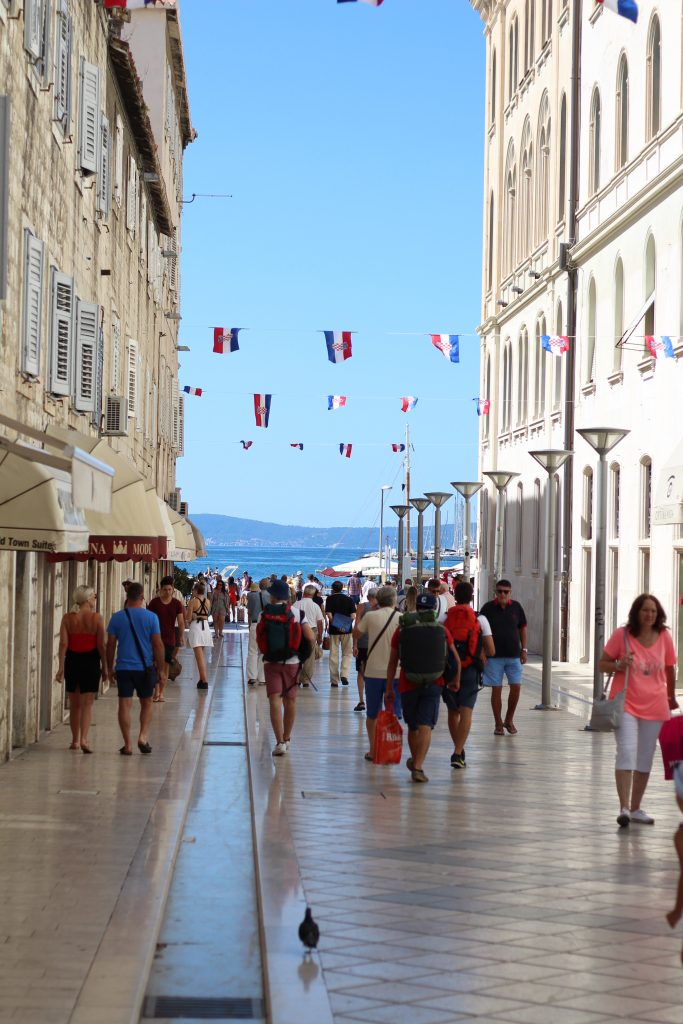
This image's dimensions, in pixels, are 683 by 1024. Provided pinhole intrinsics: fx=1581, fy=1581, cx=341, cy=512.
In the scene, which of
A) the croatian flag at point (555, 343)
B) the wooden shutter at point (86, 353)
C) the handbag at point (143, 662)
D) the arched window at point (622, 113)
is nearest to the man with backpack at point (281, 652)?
the handbag at point (143, 662)

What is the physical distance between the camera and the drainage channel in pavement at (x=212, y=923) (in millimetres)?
6938

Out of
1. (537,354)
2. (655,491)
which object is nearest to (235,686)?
(655,491)

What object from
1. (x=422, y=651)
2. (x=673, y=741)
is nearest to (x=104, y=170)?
(x=422, y=651)

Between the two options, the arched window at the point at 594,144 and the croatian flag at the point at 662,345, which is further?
the arched window at the point at 594,144

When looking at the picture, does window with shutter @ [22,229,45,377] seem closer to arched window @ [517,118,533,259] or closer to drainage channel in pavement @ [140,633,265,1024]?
drainage channel in pavement @ [140,633,265,1024]

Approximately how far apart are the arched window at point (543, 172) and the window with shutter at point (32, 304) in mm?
25182

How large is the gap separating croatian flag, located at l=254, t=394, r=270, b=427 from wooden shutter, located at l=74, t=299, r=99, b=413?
68.5 feet

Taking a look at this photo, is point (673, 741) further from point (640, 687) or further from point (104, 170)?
point (104, 170)

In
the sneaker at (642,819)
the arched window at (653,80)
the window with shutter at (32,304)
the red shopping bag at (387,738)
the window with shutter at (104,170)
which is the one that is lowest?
the sneaker at (642,819)

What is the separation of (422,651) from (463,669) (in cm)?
142

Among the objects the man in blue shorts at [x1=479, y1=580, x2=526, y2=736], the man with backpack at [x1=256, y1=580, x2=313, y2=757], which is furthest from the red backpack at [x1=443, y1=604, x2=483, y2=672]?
the man in blue shorts at [x1=479, y1=580, x2=526, y2=736]

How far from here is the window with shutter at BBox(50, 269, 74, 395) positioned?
17750 millimetres

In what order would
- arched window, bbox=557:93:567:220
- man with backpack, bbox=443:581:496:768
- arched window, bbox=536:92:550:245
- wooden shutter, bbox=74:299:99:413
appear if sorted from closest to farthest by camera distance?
1. man with backpack, bbox=443:581:496:768
2. wooden shutter, bbox=74:299:99:413
3. arched window, bbox=557:93:567:220
4. arched window, bbox=536:92:550:245

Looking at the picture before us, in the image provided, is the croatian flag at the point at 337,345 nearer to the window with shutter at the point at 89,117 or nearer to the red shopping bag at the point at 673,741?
the window with shutter at the point at 89,117
